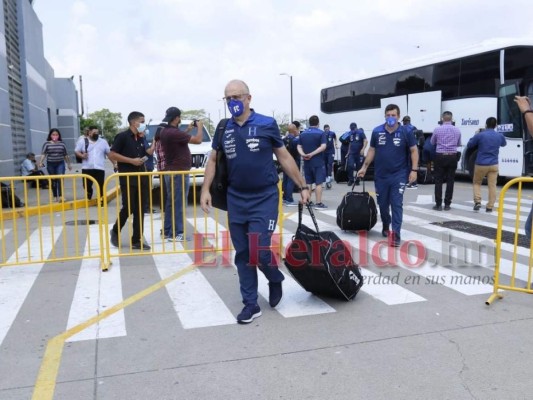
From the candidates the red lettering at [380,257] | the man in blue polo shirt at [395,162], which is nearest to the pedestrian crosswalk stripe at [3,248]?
the red lettering at [380,257]

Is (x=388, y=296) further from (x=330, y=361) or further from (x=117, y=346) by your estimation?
(x=117, y=346)

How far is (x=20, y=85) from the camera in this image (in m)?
19.1

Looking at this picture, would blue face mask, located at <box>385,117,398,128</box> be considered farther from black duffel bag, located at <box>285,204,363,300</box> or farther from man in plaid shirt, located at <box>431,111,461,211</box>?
man in plaid shirt, located at <box>431,111,461,211</box>

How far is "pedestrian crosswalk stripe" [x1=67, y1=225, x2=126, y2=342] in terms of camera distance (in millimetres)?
4383

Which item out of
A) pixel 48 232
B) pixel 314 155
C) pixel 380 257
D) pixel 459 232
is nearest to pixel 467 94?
pixel 314 155

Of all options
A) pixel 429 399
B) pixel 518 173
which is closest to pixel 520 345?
pixel 429 399

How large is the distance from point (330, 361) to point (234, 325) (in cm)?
102

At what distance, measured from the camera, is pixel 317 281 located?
16.0 feet

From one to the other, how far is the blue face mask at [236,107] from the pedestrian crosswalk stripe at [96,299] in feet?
6.38

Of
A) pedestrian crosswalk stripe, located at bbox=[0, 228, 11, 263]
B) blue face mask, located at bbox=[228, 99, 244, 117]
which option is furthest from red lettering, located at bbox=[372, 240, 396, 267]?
pedestrian crosswalk stripe, located at bbox=[0, 228, 11, 263]

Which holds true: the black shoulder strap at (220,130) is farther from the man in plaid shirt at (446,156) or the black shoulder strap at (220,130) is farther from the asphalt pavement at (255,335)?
the man in plaid shirt at (446,156)

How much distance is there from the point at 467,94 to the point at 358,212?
10.5 meters

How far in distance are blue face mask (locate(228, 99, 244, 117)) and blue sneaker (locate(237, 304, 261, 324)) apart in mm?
1608

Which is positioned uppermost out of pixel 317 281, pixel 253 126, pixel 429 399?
pixel 253 126
